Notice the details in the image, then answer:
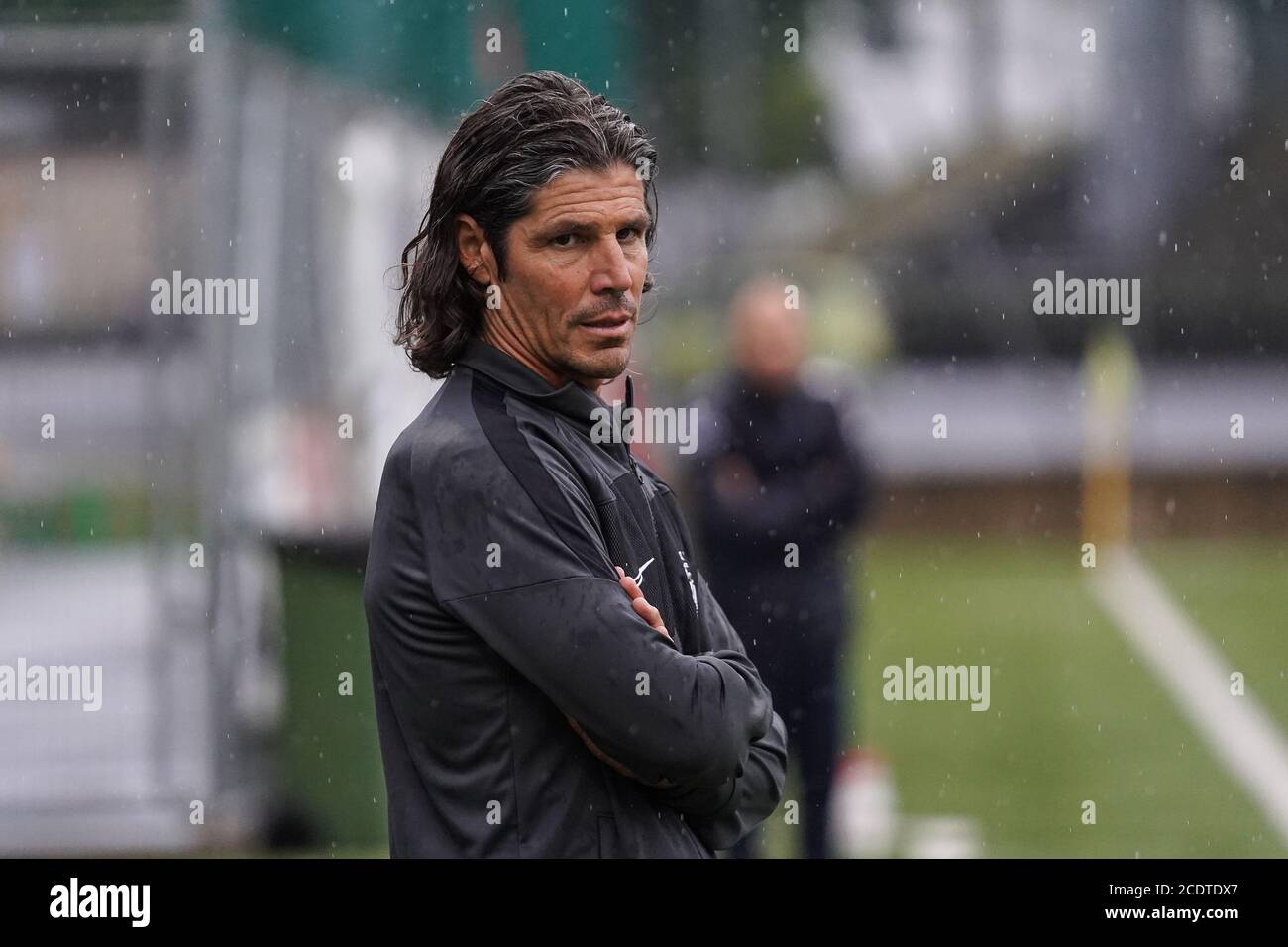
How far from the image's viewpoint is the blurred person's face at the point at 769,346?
6.12m

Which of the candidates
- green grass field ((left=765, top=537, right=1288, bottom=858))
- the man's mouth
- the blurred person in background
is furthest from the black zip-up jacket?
green grass field ((left=765, top=537, right=1288, bottom=858))

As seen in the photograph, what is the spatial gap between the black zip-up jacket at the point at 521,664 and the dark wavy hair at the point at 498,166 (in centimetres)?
14

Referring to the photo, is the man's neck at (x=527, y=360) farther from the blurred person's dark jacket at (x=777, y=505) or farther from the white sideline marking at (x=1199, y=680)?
the white sideline marking at (x=1199, y=680)

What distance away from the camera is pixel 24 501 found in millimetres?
7316

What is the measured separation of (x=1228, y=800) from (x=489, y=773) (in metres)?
6.72

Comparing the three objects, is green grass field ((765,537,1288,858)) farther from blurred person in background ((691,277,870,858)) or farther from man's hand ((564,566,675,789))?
man's hand ((564,566,675,789))

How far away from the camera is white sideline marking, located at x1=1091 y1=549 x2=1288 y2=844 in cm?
873

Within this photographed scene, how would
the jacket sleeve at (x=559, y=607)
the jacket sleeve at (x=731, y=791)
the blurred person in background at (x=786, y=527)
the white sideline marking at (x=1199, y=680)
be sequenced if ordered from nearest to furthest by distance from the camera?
the jacket sleeve at (x=559, y=607)
the jacket sleeve at (x=731, y=791)
the blurred person in background at (x=786, y=527)
the white sideline marking at (x=1199, y=680)

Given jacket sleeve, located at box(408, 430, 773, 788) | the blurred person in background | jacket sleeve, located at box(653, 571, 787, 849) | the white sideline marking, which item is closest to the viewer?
jacket sleeve, located at box(408, 430, 773, 788)

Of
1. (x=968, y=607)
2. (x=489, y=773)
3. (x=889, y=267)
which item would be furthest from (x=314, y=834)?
(x=889, y=267)

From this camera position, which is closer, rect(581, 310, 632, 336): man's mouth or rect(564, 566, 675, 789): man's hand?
rect(564, 566, 675, 789): man's hand

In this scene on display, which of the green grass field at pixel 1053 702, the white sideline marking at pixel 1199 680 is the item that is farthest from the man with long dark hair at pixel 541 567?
the white sideline marking at pixel 1199 680

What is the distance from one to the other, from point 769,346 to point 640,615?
13.2ft

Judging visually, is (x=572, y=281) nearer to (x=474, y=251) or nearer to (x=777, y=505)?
(x=474, y=251)
